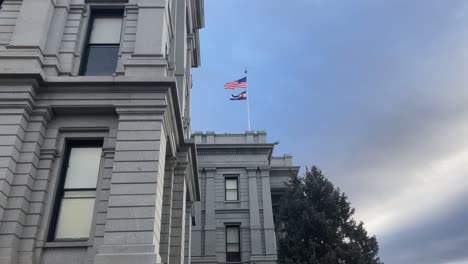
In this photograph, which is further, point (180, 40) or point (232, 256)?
point (232, 256)

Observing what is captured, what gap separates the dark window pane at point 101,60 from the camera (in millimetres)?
12219

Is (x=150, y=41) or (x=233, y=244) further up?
(x=150, y=41)

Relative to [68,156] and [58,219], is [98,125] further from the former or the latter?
[58,219]

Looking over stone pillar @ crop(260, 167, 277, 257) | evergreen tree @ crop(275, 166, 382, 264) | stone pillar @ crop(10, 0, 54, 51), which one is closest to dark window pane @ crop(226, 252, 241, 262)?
stone pillar @ crop(260, 167, 277, 257)

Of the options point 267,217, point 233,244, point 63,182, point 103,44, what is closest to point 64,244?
point 63,182

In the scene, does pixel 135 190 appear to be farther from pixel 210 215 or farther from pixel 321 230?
pixel 210 215

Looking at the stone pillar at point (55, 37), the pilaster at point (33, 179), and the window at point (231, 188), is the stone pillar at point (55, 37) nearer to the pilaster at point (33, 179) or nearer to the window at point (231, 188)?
the pilaster at point (33, 179)

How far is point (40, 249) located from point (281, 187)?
24.6 meters

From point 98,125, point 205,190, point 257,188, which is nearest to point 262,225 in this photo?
point 257,188

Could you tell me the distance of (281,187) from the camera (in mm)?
32500

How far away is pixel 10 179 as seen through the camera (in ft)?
32.0

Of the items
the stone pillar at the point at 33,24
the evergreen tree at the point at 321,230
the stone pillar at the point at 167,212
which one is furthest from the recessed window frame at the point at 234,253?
the stone pillar at the point at 33,24

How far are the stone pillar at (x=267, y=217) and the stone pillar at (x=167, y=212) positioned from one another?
1613 centimetres

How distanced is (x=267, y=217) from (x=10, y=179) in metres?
21.5
